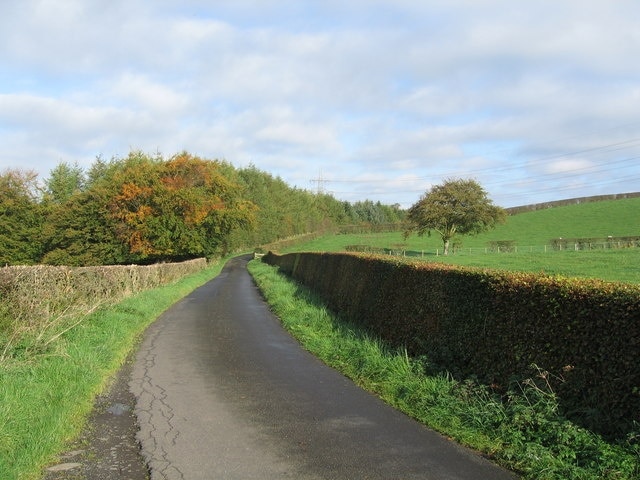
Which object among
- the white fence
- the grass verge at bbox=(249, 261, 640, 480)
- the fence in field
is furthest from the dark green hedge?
the fence in field

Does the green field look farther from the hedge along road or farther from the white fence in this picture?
the hedge along road

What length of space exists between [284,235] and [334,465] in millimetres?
101066

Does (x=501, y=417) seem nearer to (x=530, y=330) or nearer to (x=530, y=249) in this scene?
(x=530, y=330)

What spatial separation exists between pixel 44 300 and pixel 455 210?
5398 centimetres

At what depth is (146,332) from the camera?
45.0 feet

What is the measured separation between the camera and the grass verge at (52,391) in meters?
4.94

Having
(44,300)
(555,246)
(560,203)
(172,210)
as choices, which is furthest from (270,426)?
(560,203)

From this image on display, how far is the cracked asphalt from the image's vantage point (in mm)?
4832

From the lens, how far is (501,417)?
574 centimetres

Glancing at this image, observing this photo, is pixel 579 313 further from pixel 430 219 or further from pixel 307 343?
pixel 430 219

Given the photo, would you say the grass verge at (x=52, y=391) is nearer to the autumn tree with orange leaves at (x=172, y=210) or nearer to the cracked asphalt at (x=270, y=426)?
the cracked asphalt at (x=270, y=426)

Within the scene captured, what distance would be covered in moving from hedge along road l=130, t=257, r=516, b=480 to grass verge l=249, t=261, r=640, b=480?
24cm

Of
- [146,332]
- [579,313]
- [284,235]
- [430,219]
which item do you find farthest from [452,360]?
[284,235]

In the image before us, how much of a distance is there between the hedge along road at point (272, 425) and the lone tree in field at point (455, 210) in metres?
Answer: 51.9
